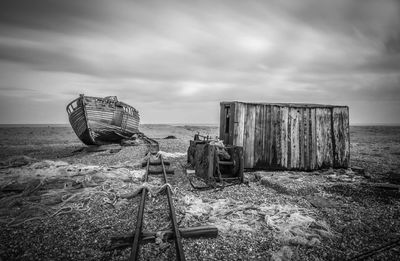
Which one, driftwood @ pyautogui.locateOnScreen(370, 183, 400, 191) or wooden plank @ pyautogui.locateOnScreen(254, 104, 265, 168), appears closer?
driftwood @ pyautogui.locateOnScreen(370, 183, 400, 191)

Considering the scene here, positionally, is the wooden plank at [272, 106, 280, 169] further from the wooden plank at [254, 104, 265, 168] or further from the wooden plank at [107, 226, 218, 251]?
the wooden plank at [107, 226, 218, 251]

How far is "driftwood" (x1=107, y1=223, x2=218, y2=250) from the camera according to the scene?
10.5 feet

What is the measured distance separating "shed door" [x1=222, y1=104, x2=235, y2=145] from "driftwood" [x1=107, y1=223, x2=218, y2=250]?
537 centimetres

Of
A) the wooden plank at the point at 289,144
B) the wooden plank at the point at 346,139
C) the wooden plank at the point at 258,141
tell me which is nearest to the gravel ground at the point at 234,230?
the wooden plank at the point at 258,141

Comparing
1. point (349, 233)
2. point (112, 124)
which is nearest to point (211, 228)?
point (349, 233)

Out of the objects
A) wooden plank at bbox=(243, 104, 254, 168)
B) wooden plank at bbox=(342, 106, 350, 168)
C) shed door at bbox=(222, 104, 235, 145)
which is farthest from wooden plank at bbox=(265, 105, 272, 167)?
wooden plank at bbox=(342, 106, 350, 168)

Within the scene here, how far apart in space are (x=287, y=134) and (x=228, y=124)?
8.48 feet

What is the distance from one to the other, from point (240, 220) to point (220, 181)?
242 centimetres

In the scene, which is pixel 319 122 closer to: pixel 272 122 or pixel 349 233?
pixel 272 122

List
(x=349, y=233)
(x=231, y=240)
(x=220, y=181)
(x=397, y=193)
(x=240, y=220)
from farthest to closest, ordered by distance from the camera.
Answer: (x=220, y=181)
(x=397, y=193)
(x=240, y=220)
(x=349, y=233)
(x=231, y=240)

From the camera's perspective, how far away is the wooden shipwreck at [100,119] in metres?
14.8

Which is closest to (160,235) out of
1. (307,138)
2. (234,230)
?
(234,230)

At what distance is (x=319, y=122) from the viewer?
9422 mm

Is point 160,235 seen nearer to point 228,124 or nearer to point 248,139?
point 248,139
